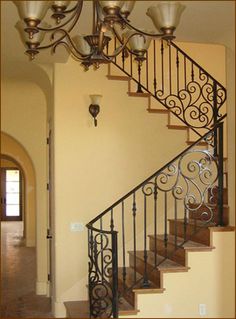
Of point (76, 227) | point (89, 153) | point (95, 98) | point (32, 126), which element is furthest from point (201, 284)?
point (32, 126)

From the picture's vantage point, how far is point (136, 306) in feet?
16.2

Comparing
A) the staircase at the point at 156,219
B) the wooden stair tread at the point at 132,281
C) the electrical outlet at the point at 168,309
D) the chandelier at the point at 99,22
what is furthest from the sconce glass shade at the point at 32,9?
the electrical outlet at the point at 168,309

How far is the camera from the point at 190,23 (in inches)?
188

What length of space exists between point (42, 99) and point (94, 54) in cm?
492

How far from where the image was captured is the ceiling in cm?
433

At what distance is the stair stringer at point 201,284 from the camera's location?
16.1ft

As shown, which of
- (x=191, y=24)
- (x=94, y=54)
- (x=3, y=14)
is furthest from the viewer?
(x=191, y=24)

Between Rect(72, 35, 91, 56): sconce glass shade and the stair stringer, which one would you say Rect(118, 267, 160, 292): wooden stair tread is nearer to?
the stair stringer

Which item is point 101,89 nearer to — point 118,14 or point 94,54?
point 94,54

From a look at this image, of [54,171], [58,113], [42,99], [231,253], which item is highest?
[42,99]

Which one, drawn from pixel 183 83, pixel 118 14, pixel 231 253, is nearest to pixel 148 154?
pixel 183 83

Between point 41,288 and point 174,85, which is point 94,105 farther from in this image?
point 41,288

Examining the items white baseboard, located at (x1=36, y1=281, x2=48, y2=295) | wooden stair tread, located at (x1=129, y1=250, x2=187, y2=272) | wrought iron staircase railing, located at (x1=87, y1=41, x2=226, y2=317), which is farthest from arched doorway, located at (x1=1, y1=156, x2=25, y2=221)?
wooden stair tread, located at (x1=129, y1=250, x2=187, y2=272)

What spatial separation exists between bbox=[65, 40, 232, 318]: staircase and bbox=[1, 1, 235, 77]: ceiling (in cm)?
39
